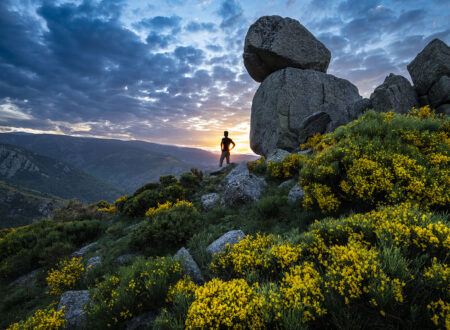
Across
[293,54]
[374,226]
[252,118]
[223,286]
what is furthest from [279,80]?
[223,286]

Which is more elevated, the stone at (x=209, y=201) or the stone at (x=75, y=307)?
the stone at (x=209, y=201)

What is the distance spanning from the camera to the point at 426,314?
7.72ft

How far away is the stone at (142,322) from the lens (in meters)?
3.77

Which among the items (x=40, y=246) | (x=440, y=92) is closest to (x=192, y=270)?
(x=40, y=246)

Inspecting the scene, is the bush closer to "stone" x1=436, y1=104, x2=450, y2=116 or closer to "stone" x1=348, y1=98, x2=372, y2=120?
"stone" x1=348, y1=98, x2=372, y2=120

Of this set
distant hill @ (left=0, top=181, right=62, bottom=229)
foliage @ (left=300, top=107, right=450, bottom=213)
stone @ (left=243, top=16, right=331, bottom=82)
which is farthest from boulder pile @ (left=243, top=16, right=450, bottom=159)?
distant hill @ (left=0, top=181, right=62, bottom=229)

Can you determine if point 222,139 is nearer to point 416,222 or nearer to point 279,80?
point 279,80

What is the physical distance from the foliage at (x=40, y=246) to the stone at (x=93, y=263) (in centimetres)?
193

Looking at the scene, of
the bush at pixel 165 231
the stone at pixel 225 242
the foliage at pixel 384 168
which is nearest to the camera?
the foliage at pixel 384 168

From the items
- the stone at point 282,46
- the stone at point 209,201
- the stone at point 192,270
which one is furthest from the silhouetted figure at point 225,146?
the stone at point 192,270

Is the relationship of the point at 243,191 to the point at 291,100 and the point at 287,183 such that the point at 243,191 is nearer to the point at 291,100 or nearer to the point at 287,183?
the point at 287,183

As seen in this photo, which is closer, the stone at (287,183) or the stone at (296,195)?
the stone at (296,195)

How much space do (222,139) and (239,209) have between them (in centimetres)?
1189

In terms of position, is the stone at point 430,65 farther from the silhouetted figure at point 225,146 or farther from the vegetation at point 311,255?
the silhouetted figure at point 225,146
